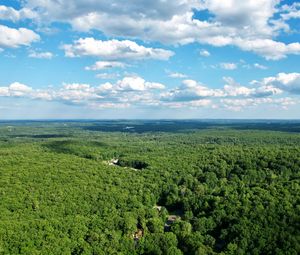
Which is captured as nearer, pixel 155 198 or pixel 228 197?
pixel 228 197

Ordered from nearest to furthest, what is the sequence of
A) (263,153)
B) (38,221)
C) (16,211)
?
(38,221) → (16,211) → (263,153)

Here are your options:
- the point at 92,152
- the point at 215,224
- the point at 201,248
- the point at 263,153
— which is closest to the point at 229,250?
the point at 201,248

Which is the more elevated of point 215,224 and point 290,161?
point 290,161

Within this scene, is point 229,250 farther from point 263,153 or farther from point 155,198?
point 263,153

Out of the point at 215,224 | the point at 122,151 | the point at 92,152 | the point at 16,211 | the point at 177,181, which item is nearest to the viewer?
the point at 16,211

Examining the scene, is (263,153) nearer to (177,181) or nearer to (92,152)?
(177,181)

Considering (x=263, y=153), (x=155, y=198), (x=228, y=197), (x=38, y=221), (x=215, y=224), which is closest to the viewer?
(x=38, y=221)

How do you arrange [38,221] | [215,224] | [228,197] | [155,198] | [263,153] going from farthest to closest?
[263,153], [155,198], [228,197], [215,224], [38,221]

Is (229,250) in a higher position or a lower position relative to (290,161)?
lower

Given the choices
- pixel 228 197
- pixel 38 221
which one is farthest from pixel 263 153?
pixel 38 221
